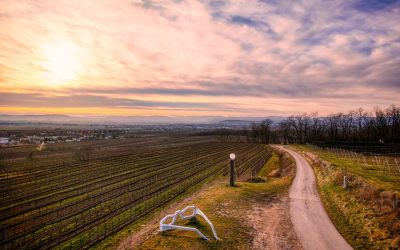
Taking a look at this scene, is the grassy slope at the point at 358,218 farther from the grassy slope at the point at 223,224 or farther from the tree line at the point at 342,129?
the tree line at the point at 342,129

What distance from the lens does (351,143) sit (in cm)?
8212

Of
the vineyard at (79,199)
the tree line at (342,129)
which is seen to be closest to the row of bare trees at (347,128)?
the tree line at (342,129)

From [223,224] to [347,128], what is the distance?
105m

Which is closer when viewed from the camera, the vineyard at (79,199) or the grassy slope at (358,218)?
the grassy slope at (358,218)

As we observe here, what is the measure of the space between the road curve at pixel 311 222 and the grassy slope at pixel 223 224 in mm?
2389

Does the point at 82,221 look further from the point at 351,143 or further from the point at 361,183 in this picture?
the point at 351,143

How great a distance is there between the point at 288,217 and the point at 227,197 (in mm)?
6364

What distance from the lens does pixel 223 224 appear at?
17.1m

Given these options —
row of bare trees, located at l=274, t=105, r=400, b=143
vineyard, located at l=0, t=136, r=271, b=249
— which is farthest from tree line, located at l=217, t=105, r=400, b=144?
vineyard, located at l=0, t=136, r=271, b=249

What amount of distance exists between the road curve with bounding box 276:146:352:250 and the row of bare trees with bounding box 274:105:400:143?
7288cm

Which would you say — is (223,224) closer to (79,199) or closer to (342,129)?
(79,199)

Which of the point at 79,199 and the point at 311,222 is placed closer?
the point at 311,222

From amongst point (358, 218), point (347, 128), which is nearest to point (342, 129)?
point (347, 128)

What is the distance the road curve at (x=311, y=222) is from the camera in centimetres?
1431
